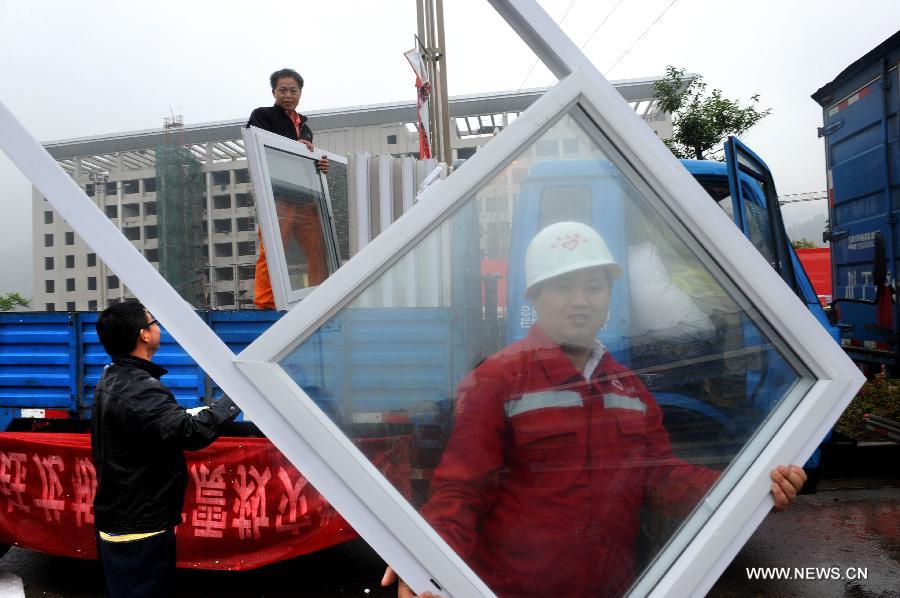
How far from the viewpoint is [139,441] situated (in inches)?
89.4

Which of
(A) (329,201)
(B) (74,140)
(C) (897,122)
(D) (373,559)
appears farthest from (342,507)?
(C) (897,122)

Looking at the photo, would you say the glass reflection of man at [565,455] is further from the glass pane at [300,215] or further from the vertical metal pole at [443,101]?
the vertical metal pole at [443,101]

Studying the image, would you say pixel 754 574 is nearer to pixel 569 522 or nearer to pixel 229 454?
pixel 229 454

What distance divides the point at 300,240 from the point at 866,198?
15.8 feet

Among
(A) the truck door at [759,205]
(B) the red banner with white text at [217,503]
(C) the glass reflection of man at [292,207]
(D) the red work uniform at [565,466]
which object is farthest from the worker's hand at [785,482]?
(B) the red banner with white text at [217,503]

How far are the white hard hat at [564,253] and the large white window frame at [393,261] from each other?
0.42ft

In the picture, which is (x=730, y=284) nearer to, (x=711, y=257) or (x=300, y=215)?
(x=711, y=257)

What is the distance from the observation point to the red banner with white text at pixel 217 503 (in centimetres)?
363

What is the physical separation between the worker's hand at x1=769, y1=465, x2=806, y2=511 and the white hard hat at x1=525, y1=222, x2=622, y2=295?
405mm

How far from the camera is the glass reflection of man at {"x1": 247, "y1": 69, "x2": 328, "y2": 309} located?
3139 millimetres

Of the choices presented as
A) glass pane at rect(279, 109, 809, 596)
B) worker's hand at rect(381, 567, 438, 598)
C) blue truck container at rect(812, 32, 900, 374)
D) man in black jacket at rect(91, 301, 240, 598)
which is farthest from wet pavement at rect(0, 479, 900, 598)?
glass pane at rect(279, 109, 809, 596)

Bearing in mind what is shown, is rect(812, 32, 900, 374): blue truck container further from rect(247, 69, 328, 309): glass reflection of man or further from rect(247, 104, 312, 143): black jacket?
rect(247, 104, 312, 143): black jacket

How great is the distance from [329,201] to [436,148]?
9.96ft

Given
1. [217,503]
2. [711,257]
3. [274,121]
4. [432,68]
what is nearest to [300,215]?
[274,121]
